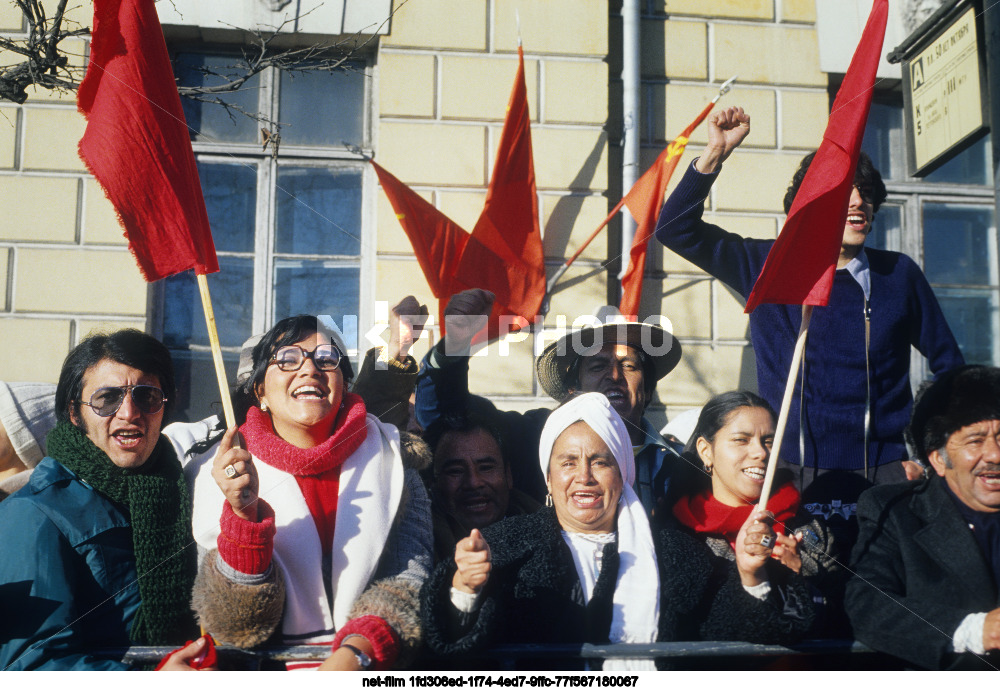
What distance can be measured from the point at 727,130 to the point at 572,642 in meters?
1.72

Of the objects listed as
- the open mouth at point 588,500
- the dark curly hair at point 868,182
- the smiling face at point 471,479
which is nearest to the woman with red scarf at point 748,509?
the open mouth at point 588,500

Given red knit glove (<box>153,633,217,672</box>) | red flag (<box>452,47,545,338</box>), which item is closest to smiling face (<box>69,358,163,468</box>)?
red knit glove (<box>153,633,217,672</box>)

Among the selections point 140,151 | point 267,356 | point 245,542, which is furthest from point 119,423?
point 140,151

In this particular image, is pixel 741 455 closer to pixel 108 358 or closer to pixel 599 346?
pixel 599 346

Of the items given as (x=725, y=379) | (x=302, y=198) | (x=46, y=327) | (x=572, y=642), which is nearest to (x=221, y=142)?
(x=302, y=198)

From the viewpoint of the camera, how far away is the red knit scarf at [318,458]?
8.55 feet

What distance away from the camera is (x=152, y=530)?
253cm

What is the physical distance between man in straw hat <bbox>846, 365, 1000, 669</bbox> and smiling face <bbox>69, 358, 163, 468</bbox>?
2.11 metres

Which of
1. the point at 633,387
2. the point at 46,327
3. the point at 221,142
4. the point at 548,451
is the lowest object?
the point at 548,451

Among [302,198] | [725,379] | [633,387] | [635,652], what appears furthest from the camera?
[302,198]

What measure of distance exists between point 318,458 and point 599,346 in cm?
121

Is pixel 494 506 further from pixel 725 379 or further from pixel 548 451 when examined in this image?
pixel 725 379

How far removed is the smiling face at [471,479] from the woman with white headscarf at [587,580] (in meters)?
0.26

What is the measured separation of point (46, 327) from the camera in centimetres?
415
